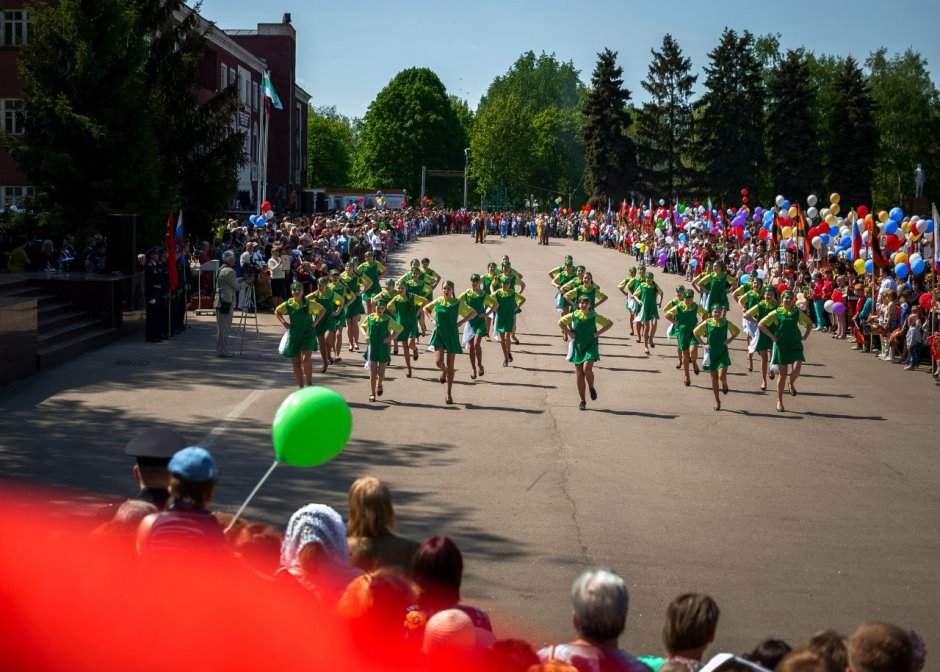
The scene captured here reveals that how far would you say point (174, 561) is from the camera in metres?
5.25

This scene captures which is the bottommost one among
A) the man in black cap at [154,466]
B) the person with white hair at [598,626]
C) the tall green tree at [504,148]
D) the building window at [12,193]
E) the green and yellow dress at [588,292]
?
the person with white hair at [598,626]

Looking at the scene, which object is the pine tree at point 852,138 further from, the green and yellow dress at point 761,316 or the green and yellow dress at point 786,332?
the green and yellow dress at point 786,332

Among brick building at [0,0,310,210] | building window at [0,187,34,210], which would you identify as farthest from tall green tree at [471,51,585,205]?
building window at [0,187,34,210]

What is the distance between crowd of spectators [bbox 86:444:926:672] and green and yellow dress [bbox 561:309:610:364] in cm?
1260

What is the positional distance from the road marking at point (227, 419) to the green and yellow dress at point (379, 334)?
1988 millimetres

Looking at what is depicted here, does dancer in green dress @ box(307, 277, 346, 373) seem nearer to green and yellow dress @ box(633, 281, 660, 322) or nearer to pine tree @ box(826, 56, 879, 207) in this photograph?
green and yellow dress @ box(633, 281, 660, 322)

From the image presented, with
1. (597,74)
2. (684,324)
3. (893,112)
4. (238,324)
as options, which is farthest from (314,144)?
(684,324)

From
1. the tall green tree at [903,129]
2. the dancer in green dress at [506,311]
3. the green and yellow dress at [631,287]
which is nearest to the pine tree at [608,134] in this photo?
the tall green tree at [903,129]

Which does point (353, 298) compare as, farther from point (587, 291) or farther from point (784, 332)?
point (784, 332)

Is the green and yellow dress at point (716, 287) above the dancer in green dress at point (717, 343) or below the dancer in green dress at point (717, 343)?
above

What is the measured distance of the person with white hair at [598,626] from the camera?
490 centimetres

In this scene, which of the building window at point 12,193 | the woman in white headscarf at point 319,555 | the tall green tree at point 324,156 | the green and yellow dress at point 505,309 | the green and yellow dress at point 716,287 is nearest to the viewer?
the woman in white headscarf at point 319,555

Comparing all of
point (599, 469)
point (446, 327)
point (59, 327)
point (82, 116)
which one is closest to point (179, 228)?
point (82, 116)

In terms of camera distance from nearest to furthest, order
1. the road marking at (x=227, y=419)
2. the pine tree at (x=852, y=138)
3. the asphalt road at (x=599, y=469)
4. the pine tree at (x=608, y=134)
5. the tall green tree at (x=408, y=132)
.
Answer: the asphalt road at (x=599, y=469) < the road marking at (x=227, y=419) < the pine tree at (x=852, y=138) < the pine tree at (x=608, y=134) < the tall green tree at (x=408, y=132)
